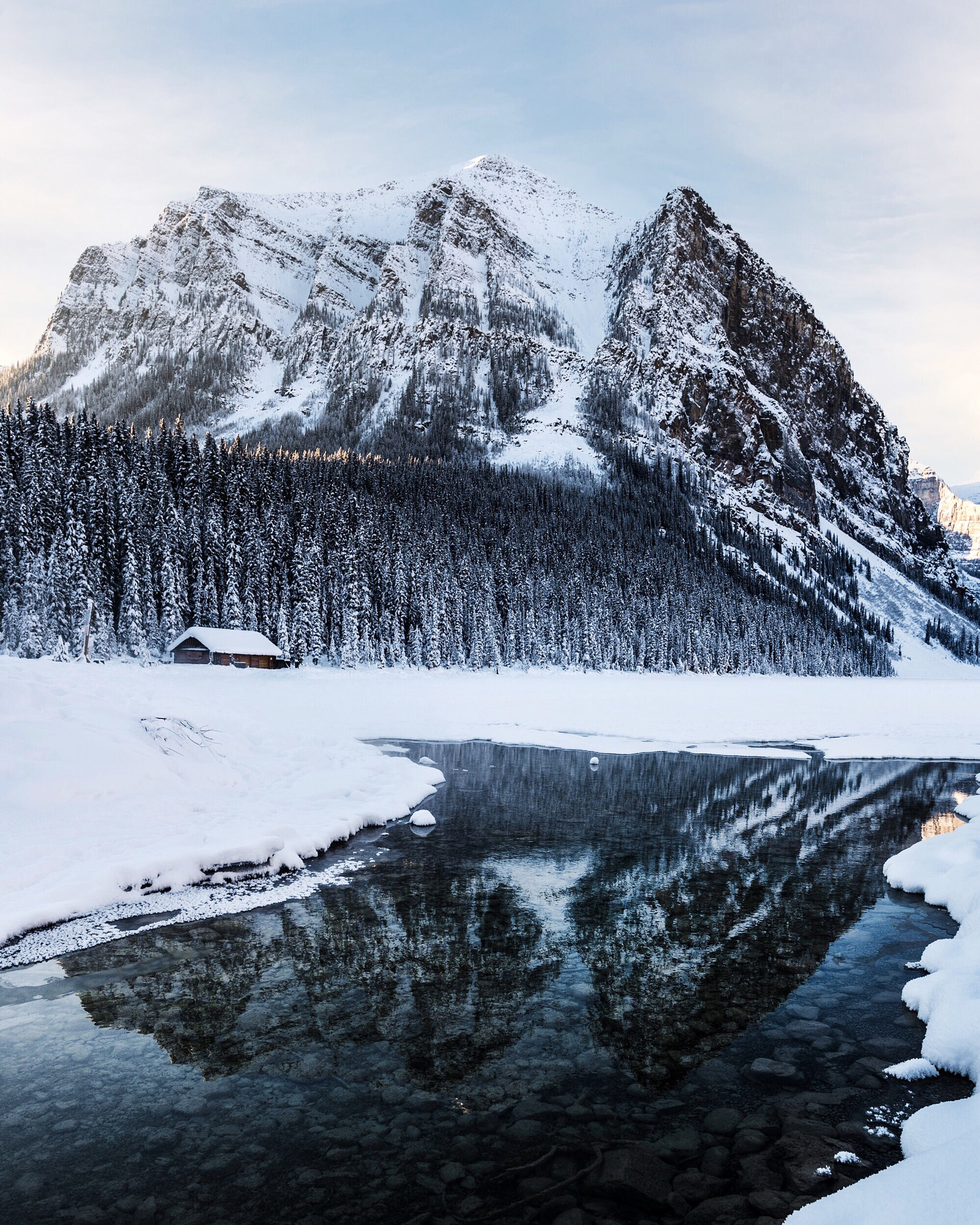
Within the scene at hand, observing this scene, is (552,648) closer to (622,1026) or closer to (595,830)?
(595,830)

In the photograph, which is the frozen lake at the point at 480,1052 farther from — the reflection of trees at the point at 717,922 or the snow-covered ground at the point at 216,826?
the snow-covered ground at the point at 216,826

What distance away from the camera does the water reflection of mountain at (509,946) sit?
7258mm

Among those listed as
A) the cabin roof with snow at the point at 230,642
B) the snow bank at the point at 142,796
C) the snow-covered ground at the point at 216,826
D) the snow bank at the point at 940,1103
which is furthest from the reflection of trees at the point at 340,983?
the cabin roof with snow at the point at 230,642

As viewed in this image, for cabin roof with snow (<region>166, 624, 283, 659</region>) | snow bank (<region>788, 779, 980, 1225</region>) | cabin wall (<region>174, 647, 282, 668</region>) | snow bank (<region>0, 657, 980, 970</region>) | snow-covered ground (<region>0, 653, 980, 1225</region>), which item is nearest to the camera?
snow bank (<region>788, 779, 980, 1225</region>)

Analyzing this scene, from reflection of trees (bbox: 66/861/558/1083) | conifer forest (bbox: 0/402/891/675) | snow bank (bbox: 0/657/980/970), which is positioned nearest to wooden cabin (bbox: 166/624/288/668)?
conifer forest (bbox: 0/402/891/675)

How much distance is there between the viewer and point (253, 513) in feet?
251

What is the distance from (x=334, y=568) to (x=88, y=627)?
98.3 feet

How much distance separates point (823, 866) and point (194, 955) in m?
11.6

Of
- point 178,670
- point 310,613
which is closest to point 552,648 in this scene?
point 310,613

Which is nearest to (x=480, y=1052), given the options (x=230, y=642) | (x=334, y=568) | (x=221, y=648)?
(x=221, y=648)

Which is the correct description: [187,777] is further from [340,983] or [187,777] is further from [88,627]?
[88,627]

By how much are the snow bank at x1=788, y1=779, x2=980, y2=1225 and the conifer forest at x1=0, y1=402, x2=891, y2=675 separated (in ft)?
178

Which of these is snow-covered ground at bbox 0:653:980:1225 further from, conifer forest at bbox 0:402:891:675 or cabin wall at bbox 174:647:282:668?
conifer forest at bbox 0:402:891:675

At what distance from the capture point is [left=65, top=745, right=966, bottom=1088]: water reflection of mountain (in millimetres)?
7258
